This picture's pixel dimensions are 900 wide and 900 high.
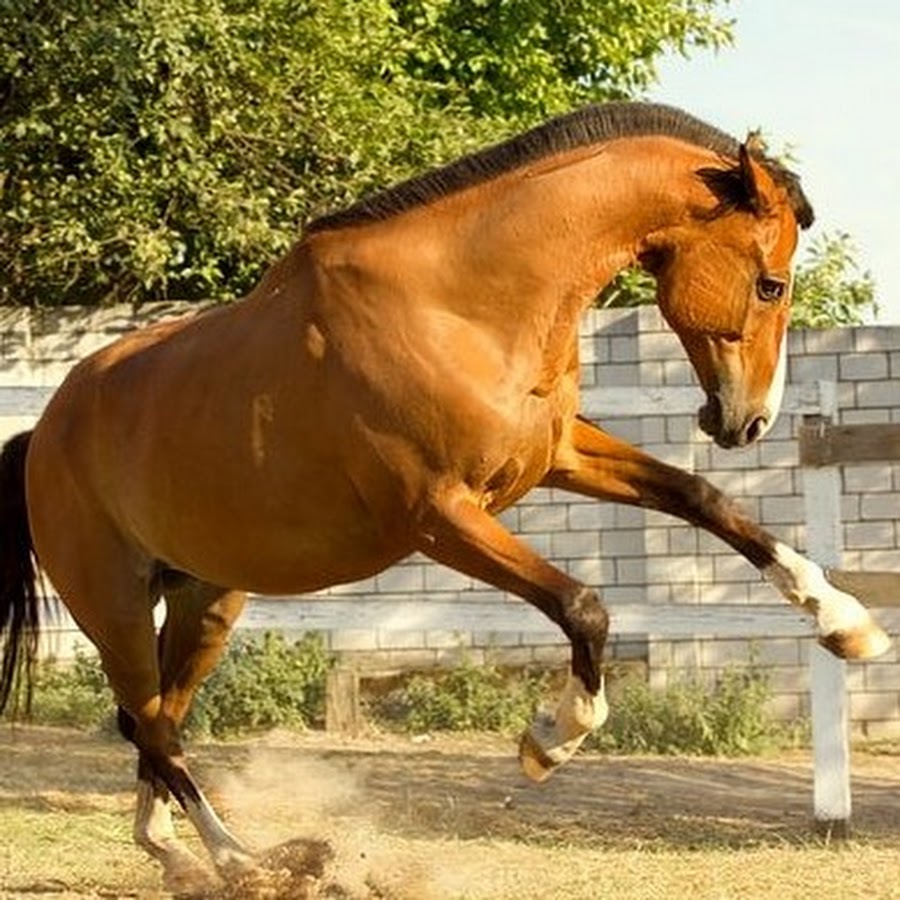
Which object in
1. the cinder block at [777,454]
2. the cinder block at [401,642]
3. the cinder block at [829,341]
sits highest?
the cinder block at [829,341]

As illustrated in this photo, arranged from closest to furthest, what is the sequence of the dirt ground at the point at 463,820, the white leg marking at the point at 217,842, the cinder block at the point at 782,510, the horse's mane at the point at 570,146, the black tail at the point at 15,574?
the horse's mane at the point at 570,146 < the white leg marking at the point at 217,842 < the dirt ground at the point at 463,820 < the black tail at the point at 15,574 < the cinder block at the point at 782,510

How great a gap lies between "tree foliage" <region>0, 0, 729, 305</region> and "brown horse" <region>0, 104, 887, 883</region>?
806 centimetres

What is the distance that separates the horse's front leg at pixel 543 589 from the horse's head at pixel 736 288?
573 millimetres

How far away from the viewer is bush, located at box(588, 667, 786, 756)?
36.3ft

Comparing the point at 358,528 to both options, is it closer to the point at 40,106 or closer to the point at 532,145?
the point at 532,145

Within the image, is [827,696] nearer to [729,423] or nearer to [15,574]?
[729,423]

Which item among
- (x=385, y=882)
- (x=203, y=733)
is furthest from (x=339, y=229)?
(x=203, y=733)

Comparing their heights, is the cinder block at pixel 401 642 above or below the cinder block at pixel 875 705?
above

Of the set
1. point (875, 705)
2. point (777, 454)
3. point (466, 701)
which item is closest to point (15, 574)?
point (466, 701)

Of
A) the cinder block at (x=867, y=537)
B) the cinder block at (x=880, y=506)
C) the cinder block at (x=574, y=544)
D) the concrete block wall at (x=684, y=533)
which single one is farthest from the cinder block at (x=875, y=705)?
the cinder block at (x=574, y=544)

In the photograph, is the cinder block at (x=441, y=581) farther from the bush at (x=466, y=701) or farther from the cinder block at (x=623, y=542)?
the cinder block at (x=623, y=542)

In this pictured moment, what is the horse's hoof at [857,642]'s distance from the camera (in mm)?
6039

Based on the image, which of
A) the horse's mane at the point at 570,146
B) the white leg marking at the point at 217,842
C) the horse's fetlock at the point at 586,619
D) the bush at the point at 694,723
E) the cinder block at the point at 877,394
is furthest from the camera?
the cinder block at the point at 877,394

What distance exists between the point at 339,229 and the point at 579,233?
2.29ft
